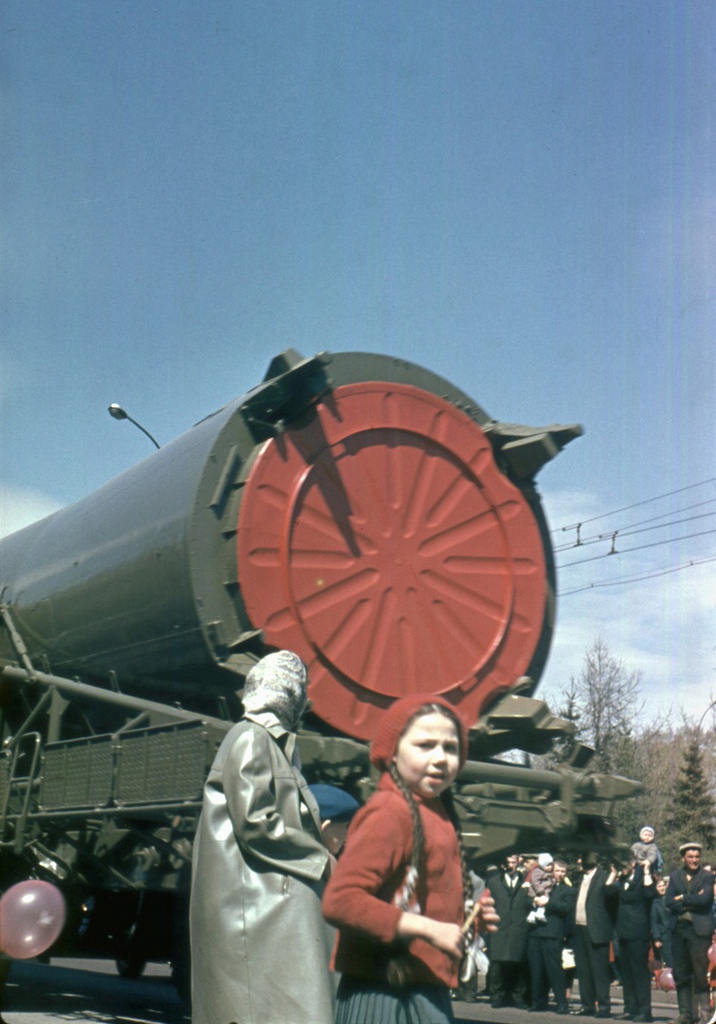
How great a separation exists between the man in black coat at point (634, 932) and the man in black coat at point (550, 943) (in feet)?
2.69

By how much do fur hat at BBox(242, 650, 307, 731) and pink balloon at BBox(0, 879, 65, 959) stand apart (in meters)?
3.74

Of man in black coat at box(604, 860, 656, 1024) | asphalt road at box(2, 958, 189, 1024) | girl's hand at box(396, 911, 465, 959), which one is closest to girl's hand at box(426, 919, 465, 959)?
girl's hand at box(396, 911, 465, 959)

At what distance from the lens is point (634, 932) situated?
12781 mm

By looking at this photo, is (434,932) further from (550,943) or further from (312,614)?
(550,943)

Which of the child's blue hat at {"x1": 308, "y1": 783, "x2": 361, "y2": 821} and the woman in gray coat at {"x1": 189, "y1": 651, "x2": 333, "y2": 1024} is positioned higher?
the child's blue hat at {"x1": 308, "y1": 783, "x2": 361, "y2": 821}

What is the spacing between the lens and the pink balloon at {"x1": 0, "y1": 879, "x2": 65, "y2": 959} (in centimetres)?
779

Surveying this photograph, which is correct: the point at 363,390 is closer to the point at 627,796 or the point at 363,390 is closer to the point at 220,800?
the point at 627,796

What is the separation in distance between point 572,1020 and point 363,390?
6.74 metres

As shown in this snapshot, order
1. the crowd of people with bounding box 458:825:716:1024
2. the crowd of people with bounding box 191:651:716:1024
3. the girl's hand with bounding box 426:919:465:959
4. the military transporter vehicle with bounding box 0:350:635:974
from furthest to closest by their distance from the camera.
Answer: the crowd of people with bounding box 458:825:716:1024
the military transporter vehicle with bounding box 0:350:635:974
the crowd of people with bounding box 191:651:716:1024
the girl's hand with bounding box 426:919:465:959

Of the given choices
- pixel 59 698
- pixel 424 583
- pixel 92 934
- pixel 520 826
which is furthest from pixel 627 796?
pixel 92 934

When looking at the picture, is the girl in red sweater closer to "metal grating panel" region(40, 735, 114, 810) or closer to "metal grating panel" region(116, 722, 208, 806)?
"metal grating panel" region(116, 722, 208, 806)

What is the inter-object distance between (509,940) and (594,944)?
1.08 meters

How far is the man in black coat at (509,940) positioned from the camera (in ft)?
45.7

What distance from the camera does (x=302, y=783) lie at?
455 cm
